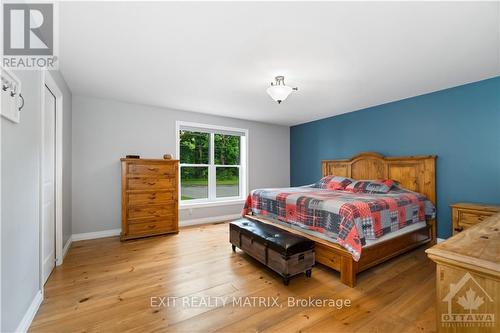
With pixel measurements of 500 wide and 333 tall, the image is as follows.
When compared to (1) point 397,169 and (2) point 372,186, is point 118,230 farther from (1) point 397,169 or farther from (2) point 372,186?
(1) point 397,169

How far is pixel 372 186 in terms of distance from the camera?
12.3 ft

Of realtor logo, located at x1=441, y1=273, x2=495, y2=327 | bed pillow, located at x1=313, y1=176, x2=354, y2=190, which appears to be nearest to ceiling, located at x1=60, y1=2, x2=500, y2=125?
bed pillow, located at x1=313, y1=176, x2=354, y2=190

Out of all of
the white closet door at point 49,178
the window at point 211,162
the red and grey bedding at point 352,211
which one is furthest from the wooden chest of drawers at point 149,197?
the red and grey bedding at point 352,211

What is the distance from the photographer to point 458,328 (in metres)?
1.01

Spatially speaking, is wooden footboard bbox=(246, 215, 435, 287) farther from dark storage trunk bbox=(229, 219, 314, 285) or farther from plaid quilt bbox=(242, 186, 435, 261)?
dark storage trunk bbox=(229, 219, 314, 285)

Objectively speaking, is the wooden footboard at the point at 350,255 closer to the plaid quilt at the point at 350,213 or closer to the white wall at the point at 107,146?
the plaid quilt at the point at 350,213

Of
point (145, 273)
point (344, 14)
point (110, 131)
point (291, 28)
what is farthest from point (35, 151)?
point (344, 14)

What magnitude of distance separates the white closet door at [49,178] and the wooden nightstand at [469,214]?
4.85m

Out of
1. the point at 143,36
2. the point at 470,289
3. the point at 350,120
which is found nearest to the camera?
the point at 470,289

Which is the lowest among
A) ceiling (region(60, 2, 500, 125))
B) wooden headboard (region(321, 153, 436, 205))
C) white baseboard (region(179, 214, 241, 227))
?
white baseboard (region(179, 214, 241, 227))

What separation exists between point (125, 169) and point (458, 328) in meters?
4.00

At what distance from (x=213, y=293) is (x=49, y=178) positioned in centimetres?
231

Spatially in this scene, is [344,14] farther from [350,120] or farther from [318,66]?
[350,120]

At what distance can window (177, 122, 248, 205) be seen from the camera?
4.83 meters
